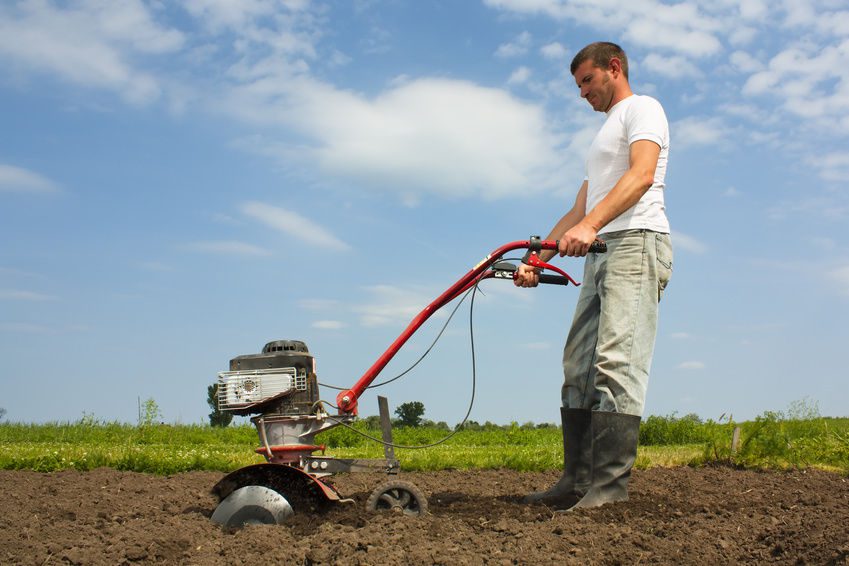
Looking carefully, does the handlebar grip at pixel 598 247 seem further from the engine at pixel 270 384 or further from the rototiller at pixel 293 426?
the engine at pixel 270 384

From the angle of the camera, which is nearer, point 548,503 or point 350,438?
point 548,503

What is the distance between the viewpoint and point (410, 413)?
46.9ft

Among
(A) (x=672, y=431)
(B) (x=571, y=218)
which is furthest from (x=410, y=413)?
(B) (x=571, y=218)

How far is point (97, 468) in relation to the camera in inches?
317

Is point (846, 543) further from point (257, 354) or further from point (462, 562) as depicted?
point (257, 354)

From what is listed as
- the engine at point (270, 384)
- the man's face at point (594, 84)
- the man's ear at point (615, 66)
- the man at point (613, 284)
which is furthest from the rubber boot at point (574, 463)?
the man's ear at point (615, 66)

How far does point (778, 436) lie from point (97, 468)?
684 cm

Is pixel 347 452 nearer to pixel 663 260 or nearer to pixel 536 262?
pixel 536 262

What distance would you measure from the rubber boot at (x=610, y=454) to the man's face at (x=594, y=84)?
2.08 meters

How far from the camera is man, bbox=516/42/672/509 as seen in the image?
4988 mm

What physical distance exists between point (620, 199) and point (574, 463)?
182 centimetres

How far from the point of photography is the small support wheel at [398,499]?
4742 mm

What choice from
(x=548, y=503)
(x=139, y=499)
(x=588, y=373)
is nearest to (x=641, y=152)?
(x=588, y=373)

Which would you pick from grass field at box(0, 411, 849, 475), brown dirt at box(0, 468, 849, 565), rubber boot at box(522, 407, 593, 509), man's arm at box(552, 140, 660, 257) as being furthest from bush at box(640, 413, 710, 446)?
man's arm at box(552, 140, 660, 257)
